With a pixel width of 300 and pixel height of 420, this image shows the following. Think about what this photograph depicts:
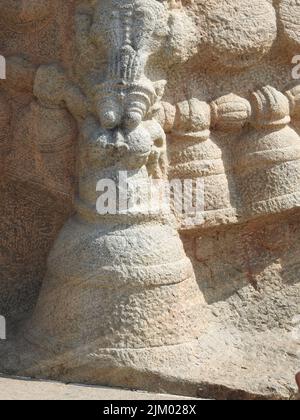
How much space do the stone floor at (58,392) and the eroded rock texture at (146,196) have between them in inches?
1.3

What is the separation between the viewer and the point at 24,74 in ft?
8.18

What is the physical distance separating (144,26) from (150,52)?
73 millimetres

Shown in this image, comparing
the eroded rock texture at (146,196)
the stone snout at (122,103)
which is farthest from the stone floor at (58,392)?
the stone snout at (122,103)

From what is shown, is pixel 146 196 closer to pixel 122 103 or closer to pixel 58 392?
pixel 122 103

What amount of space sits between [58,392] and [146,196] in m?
0.59

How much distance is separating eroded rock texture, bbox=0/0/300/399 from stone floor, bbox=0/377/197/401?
0.03m

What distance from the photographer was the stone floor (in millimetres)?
2338

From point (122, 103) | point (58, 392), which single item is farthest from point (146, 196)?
point (58, 392)

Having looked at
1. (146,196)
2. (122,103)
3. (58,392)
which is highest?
(122,103)

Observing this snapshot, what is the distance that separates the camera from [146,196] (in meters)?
2.42

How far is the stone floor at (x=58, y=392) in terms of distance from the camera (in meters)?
2.34

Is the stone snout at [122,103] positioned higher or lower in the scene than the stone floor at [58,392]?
higher

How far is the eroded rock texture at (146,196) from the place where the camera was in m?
2.38

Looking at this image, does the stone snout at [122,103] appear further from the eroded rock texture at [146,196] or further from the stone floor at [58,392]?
the stone floor at [58,392]
